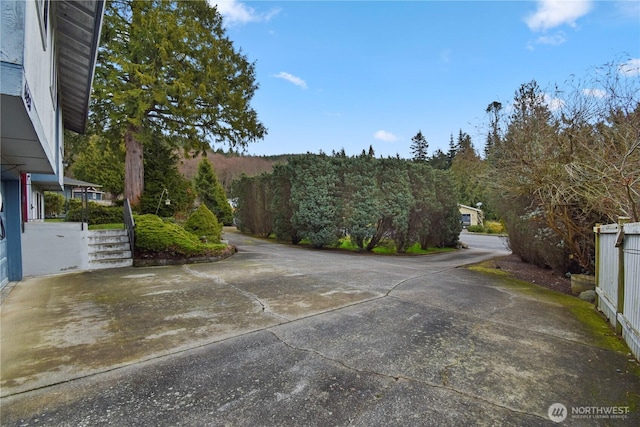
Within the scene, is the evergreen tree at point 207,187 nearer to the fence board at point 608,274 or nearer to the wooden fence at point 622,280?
the fence board at point 608,274

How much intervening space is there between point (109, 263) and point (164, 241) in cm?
129

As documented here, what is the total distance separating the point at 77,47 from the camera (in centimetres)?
579

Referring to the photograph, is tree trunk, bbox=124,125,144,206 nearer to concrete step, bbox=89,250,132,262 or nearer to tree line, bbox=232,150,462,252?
concrete step, bbox=89,250,132,262

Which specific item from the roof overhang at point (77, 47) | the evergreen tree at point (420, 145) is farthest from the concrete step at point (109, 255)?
the evergreen tree at point (420, 145)

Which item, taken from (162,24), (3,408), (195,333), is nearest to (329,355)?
(195,333)

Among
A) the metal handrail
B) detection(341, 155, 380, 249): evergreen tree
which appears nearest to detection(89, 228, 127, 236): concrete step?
the metal handrail

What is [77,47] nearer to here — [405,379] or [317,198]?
[405,379]

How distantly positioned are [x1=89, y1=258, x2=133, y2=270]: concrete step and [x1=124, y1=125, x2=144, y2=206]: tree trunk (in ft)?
18.1

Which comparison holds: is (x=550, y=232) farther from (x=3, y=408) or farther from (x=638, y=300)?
(x=3, y=408)

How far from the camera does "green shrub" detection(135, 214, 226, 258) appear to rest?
7988 millimetres

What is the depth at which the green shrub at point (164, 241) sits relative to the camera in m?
7.99

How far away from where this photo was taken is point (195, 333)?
341 centimetres

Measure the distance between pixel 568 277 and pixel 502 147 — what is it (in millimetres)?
3763

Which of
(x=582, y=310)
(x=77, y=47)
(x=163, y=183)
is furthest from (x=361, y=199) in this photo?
(x=77, y=47)
